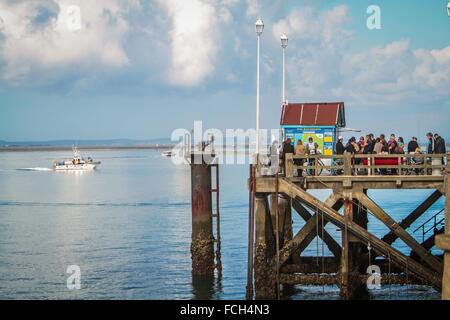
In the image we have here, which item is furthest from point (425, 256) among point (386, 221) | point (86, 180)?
point (86, 180)

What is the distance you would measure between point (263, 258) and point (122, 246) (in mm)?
15445

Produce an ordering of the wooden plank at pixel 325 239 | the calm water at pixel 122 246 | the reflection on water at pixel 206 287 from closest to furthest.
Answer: the wooden plank at pixel 325 239
the reflection on water at pixel 206 287
the calm water at pixel 122 246

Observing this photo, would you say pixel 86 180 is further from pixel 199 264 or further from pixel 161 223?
pixel 199 264

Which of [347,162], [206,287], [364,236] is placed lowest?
[206,287]

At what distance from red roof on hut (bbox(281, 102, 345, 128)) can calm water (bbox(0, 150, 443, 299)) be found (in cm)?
586

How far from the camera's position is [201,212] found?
87.2ft

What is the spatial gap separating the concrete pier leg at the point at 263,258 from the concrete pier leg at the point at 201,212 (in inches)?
100

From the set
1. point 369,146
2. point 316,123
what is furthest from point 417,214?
point 316,123

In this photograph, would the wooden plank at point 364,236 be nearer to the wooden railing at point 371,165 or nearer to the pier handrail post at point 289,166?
the pier handrail post at point 289,166

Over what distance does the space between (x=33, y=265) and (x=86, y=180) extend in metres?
70.2

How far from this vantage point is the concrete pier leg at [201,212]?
26.6 metres

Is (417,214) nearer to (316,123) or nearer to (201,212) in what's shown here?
(316,123)

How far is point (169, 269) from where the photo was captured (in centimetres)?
3194

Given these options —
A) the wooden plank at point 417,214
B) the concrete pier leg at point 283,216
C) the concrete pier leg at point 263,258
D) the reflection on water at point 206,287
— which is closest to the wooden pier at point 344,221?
the concrete pier leg at point 263,258
